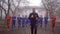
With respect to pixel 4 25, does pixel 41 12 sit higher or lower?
higher

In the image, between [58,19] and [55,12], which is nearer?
[58,19]

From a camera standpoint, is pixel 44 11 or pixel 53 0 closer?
pixel 44 11

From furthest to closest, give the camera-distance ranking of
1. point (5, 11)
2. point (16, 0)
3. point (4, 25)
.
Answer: point (16, 0), point (5, 11), point (4, 25)

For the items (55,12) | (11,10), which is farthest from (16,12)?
(55,12)

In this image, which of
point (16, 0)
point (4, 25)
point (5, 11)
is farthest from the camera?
point (16, 0)

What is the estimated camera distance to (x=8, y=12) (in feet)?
49.1

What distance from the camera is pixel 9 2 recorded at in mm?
15539

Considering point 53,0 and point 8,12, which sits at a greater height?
point 53,0

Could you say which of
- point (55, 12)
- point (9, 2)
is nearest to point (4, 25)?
point (9, 2)

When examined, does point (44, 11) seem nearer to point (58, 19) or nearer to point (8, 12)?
point (58, 19)

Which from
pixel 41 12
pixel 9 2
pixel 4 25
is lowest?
pixel 4 25

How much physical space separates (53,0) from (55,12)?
3.81ft

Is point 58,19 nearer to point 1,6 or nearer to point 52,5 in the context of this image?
point 52,5

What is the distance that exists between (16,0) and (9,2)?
0.70 m
